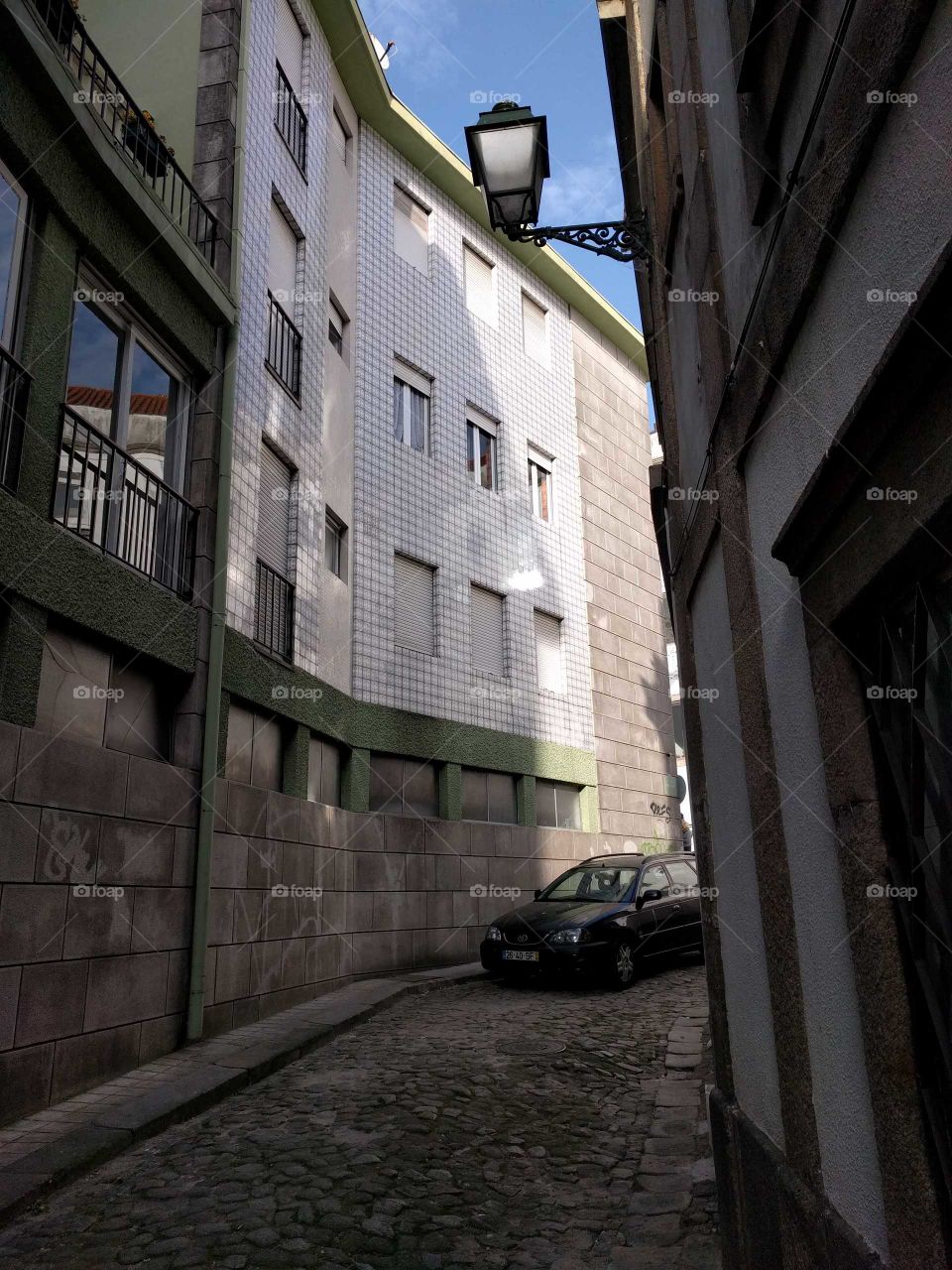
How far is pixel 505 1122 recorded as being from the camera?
6219 millimetres

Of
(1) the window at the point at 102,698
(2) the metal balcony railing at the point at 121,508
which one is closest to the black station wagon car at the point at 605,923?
(1) the window at the point at 102,698

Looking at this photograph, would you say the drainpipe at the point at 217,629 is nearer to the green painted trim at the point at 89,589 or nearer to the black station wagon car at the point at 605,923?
the green painted trim at the point at 89,589

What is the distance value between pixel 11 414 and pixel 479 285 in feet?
44.1

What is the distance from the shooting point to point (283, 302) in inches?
507

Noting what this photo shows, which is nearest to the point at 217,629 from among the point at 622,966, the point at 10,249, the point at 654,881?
the point at 10,249

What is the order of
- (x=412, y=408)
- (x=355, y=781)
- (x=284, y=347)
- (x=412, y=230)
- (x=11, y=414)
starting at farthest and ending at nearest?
1. (x=412, y=230)
2. (x=412, y=408)
3. (x=355, y=781)
4. (x=284, y=347)
5. (x=11, y=414)

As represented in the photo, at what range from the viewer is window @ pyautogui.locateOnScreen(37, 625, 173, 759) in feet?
24.2

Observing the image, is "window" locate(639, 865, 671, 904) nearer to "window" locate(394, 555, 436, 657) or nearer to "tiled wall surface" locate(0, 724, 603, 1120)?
"tiled wall surface" locate(0, 724, 603, 1120)

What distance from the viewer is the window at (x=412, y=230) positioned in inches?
671

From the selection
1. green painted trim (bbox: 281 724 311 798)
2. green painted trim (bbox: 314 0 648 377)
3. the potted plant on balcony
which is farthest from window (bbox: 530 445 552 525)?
the potted plant on balcony

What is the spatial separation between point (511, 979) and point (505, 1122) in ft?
21.1

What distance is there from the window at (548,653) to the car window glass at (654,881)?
5304 millimetres

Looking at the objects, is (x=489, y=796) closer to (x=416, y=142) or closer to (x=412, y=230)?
(x=412, y=230)

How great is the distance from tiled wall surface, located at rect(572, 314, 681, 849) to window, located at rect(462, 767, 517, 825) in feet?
9.40
